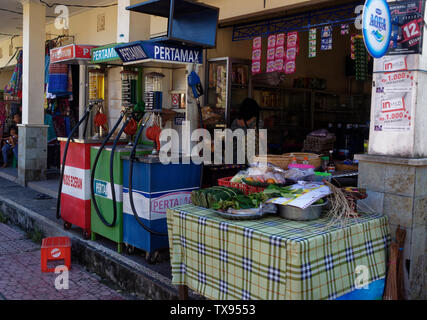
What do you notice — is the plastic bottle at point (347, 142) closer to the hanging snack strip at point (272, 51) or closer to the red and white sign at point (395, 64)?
the hanging snack strip at point (272, 51)

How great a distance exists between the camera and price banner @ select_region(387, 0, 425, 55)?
10.9ft

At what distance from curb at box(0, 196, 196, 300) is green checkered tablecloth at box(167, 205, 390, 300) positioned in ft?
2.47

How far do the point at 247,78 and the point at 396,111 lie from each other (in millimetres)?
5010

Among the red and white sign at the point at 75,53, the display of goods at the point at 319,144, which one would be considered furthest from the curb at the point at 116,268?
the display of goods at the point at 319,144

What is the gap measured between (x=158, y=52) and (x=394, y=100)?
8.00 ft

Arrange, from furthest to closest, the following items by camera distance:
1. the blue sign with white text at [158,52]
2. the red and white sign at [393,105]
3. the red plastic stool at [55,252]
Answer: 1. the red plastic stool at [55,252]
2. the blue sign with white text at [158,52]
3. the red and white sign at [393,105]

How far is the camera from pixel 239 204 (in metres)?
3.18

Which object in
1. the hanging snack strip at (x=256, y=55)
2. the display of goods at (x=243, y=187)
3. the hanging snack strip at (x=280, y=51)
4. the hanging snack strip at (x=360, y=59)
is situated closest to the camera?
the display of goods at (x=243, y=187)

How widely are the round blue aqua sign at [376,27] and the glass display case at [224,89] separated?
4454 millimetres

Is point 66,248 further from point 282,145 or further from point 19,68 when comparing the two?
point 19,68

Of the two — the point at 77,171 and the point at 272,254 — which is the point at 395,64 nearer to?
the point at 272,254

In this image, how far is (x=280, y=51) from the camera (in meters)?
7.36

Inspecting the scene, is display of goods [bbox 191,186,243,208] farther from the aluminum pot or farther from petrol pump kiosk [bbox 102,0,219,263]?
petrol pump kiosk [bbox 102,0,219,263]

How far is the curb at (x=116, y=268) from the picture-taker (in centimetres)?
414
